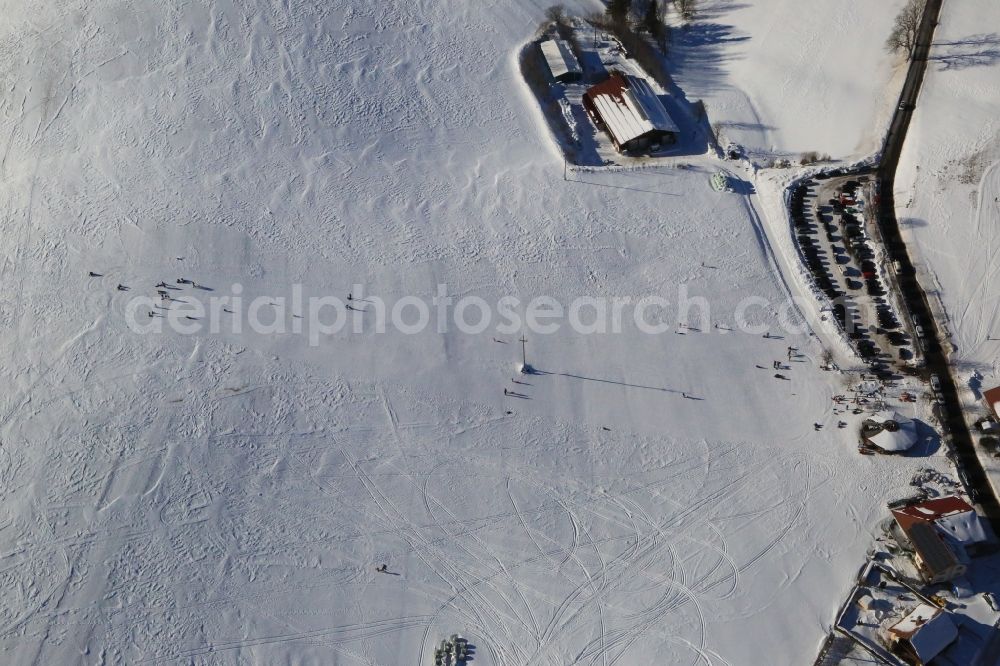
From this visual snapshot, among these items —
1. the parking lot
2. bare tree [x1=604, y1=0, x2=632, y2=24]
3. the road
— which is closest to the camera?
the road

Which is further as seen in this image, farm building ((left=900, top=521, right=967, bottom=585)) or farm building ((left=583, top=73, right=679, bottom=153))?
farm building ((left=583, top=73, right=679, bottom=153))

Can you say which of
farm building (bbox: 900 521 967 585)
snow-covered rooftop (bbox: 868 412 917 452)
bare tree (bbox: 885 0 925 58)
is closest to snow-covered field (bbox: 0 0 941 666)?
snow-covered rooftop (bbox: 868 412 917 452)

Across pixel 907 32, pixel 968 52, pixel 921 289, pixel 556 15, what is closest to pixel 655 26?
pixel 556 15

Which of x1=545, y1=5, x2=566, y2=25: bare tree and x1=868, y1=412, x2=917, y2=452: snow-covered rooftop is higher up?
x1=545, y1=5, x2=566, y2=25: bare tree

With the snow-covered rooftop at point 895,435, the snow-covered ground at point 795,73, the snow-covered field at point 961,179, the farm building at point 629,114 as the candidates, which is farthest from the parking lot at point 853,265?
the farm building at point 629,114

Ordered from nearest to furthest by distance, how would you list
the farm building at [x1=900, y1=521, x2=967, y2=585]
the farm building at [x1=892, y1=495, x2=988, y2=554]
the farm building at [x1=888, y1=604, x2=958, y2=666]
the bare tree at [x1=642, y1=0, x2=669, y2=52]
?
the farm building at [x1=888, y1=604, x2=958, y2=666]
the farm building at [x1=900, y1=521, x2=967, y2=585]
the farm building at [x1=892, y1=495, x2=988, y2=554]
the bare tree at [x1=642, y1=0, x2=669, y2=52]

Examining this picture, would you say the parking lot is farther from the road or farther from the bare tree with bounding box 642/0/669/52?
the bare tree with bounding box 642/0/669/52
